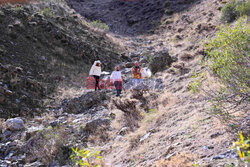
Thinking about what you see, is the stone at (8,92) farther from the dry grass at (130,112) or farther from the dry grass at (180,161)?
the dry grass at (180,161)

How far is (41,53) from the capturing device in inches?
442

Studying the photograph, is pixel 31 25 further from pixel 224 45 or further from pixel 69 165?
pixel 224 45

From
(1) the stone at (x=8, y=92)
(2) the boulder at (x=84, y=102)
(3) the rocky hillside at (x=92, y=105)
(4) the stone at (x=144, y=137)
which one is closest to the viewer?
(3) the rocky hillside at (x=92, y=105)

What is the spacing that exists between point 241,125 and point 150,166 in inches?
58.5

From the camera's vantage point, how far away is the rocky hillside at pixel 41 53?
26.2 ft

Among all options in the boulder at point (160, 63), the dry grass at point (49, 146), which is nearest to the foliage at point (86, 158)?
the dry grass at point (49, 146)

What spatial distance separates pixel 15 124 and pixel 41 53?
603 cm

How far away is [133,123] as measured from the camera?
546 cm

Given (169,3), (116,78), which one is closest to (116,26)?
(169,3)

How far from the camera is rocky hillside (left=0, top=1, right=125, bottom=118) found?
7.98m

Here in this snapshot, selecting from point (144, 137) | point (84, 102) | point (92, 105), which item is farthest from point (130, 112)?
point (84, 102)

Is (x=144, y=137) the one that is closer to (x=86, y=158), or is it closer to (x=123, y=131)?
(x=123, y=131)

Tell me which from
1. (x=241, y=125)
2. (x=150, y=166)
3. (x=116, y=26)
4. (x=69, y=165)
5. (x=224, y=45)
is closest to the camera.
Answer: (x=241, y=125)

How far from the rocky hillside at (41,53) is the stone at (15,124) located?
2.39 ft
